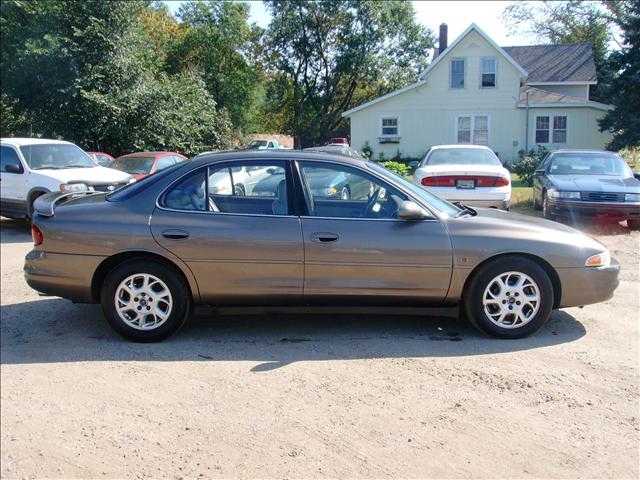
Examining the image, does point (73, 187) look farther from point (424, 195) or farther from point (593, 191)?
point (593, 191)

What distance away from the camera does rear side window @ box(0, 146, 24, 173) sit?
38.0 ft

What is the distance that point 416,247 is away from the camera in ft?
16.4

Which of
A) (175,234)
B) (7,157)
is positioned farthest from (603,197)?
(7,157)

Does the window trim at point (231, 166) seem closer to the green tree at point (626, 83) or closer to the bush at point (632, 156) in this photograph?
the bush at point (632, 156)

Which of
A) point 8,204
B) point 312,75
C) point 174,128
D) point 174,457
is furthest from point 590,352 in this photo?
point 312,75

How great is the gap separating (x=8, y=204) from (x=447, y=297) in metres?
9.66

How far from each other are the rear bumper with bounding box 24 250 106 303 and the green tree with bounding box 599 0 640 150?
79.0 feet

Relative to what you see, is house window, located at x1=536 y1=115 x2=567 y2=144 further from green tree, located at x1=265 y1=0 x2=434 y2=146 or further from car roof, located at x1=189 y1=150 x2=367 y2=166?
car roof, located at x1=189 y1=150 x2=367 y2=166

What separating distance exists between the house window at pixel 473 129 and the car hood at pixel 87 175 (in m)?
22.8

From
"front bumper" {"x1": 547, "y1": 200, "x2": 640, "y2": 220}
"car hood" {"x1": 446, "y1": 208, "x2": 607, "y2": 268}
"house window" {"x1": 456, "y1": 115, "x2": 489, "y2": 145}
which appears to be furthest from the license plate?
"house window" {"x1": 456, "y1": 115, "x2": 489, "y2": 145}

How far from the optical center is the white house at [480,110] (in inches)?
1166

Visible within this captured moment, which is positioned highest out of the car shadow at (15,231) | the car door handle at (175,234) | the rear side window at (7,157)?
the rear side window at (7,157)

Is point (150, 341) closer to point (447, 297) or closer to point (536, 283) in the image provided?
point (447, 297)

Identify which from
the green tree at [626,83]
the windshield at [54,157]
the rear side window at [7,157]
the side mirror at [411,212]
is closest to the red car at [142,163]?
the windshield at [54,157]
